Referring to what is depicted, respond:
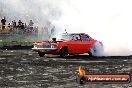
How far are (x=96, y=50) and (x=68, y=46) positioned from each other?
2324mm

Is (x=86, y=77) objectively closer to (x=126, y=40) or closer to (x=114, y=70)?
(x=114, y=70)

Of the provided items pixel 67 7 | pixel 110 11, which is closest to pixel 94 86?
pixel 110 11

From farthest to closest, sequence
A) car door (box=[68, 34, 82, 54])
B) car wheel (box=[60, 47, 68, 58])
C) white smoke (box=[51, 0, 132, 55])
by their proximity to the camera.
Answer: white smoke (box=[51, 0, 132, 55]) < car door (box=[68, 34, 82, 54]) < car wheel (box=[60, 47, 68, 58])

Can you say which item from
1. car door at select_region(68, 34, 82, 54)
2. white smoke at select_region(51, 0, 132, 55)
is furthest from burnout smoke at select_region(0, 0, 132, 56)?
car door at select_region(68, 34, 82, 54)

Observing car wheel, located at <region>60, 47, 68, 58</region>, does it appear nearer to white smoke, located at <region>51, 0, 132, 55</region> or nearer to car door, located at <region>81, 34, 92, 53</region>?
car door, located at <region>81, 34, 92, 53</region>

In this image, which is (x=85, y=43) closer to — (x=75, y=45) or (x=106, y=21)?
(x=75, y=45)

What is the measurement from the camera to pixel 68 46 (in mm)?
22859

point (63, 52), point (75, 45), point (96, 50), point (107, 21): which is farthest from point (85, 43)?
point (107, 21)

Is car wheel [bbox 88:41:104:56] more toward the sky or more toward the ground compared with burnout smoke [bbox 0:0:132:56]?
more toward the ground

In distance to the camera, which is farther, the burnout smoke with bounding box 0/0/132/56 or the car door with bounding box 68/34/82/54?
the burnout smoke with bounding box 0/0/132/56

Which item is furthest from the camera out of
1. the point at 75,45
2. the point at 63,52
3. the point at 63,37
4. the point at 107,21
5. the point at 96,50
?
the point at 107,21

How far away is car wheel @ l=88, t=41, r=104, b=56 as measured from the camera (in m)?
24.1

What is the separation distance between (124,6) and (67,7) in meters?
16.3

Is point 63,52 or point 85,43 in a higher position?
point 85,43
